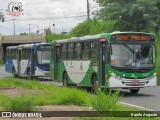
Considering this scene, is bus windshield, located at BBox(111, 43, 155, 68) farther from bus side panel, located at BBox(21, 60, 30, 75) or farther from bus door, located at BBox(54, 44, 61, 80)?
bus side panel, located at BBox(21, 60, 30, 75)

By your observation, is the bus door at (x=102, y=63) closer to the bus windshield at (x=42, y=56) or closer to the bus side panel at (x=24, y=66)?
the bus windshield at (x=42, y=56)

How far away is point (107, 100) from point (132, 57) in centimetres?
862

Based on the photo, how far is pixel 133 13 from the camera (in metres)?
37.2

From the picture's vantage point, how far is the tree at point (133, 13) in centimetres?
3631

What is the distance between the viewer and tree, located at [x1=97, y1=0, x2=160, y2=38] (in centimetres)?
3631

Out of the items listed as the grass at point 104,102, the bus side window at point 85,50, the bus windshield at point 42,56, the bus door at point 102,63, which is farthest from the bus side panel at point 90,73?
the bus windshield at point 42,56

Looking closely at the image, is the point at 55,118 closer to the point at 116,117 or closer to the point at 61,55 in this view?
the point at 116,117

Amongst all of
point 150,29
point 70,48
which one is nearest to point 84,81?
→ point 70,48

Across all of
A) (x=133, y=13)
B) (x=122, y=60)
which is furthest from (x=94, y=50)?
(x=133, y=13)

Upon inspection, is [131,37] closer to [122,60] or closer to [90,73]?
[122,60]

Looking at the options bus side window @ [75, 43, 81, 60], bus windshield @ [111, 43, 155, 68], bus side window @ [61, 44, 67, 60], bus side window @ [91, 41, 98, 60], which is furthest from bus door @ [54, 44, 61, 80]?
bus windshield @ [111, 43, 155, 68]

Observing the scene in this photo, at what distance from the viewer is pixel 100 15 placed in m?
38.8

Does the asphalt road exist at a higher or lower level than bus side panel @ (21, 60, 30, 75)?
higher

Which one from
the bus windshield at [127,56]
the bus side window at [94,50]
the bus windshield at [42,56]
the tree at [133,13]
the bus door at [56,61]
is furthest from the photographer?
the tree at [133,13]
